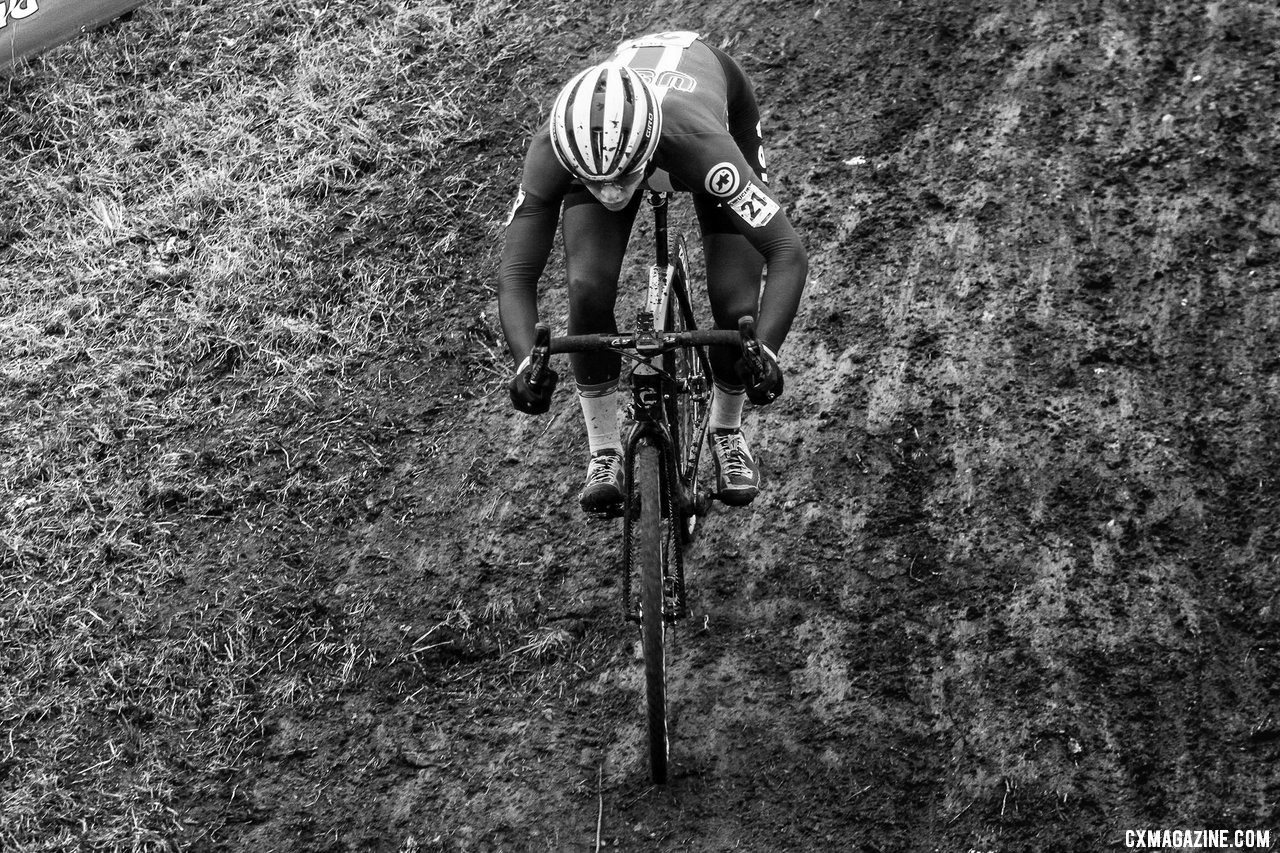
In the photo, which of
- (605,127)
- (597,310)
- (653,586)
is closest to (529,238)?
(597,310)

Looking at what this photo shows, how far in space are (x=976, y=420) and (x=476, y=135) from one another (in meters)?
4.19

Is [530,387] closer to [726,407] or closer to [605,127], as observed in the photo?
[605,127]

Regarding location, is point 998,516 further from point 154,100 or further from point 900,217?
point 154,100

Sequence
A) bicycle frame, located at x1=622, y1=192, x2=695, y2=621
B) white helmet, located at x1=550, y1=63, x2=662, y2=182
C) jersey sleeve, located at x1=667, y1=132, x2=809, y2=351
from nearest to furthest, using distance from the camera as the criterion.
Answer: white helmet, located at x1=550, y1=63, x2=662, y2=182
bicycle frame, located at x1=622, y1=192, x2=695, y2=621
jersey sleeve, located at x1=667, y1=132, x2=809, y2=351

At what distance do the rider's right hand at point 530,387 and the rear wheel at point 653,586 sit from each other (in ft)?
1.41

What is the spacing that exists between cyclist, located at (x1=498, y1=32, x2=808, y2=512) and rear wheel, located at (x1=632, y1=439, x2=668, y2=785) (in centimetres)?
39

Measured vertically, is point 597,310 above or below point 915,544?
above

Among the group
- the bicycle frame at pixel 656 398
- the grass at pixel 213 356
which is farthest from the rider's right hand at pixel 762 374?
the grass at pixel 213 356

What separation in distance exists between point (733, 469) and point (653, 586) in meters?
1.01

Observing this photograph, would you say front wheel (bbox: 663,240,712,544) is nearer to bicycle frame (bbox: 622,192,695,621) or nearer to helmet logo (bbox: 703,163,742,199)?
bicycle frame (bbox: 622,192,695,621)

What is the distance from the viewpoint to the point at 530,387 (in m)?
3.95

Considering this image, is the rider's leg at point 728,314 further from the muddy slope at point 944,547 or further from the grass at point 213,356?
the grass at point 213,356

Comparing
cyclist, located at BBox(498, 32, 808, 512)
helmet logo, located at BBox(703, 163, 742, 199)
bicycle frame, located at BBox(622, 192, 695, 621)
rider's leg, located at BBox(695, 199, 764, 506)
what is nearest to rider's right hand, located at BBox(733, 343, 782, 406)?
cyclist, located at BBox(498, 32, 808, 512)

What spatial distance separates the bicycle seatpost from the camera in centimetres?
379
